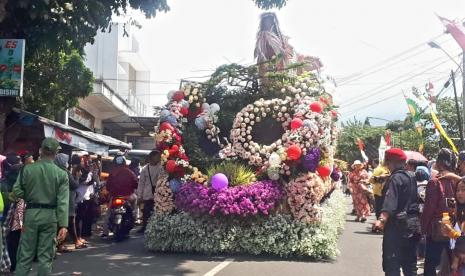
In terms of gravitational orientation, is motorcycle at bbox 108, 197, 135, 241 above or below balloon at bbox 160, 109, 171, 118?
below

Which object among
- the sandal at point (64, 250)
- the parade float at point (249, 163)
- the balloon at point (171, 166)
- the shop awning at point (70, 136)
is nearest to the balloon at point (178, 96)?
the parade float at point (249, 163)

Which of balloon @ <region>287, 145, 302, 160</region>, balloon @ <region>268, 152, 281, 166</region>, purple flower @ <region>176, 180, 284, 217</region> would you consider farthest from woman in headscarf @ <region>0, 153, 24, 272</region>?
balloon @ <region>287, 145, 302, 160</region>

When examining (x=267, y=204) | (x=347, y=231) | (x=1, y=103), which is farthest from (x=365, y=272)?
(x=1, y=103)

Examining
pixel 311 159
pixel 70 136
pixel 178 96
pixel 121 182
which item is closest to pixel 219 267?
pixel 311 159

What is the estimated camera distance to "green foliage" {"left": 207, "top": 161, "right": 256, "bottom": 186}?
9.77 m

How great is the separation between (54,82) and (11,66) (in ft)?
19.4

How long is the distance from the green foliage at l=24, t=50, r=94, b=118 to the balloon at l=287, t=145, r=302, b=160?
8.08 metres

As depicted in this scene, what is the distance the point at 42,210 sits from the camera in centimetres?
640

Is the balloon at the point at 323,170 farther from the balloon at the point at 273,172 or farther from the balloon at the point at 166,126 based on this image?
the balloon at the point at 166,126

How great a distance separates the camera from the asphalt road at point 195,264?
8227 millimetres

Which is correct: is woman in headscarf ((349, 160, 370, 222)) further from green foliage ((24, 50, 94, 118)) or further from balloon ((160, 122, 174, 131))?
green foliage ((24, 50, 94, 118))

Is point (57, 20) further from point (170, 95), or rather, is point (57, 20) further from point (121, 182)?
point (121, 182)

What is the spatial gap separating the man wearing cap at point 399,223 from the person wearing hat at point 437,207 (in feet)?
1.00

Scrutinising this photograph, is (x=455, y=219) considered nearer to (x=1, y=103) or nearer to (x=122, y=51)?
(x=1, y=103)
